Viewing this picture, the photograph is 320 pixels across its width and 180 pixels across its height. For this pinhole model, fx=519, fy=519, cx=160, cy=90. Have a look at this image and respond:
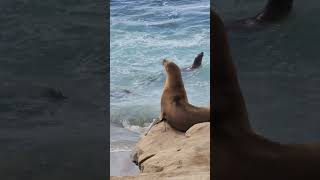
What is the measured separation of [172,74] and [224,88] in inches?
122

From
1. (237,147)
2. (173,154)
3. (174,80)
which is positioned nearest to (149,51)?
(174,80)

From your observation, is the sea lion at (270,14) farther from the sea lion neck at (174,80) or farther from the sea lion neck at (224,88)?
the sea lion neck at (174,80)

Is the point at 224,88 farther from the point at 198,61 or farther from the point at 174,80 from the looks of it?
the point at 198,61

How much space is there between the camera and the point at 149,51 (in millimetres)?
8203

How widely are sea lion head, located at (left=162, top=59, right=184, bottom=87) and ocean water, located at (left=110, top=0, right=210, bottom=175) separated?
127 cm

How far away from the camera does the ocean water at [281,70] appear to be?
73.8 inches

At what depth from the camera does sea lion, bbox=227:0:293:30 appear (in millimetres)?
2125

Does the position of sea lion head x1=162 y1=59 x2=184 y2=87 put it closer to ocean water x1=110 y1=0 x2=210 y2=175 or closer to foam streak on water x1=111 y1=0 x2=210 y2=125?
ocean water x1=110 y1=0 x2=210 y2=175

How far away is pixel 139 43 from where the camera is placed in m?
8.42
